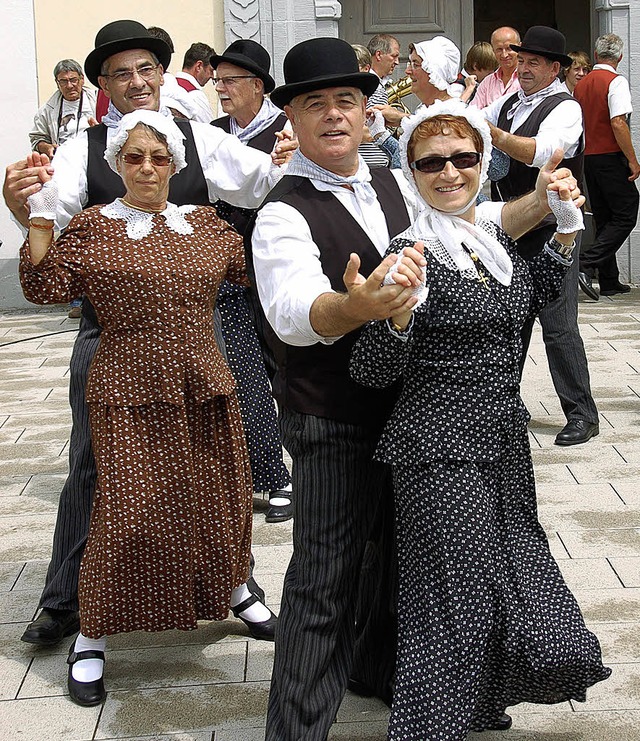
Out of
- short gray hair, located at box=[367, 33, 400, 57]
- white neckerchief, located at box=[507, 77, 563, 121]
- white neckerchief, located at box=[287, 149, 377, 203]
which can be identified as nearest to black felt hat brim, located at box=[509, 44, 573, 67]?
white neckerchief, located at box=[507, 77, 563, 121]

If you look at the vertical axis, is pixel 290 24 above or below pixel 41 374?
above

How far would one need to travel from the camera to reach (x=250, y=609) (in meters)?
4.00

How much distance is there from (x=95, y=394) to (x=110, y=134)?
84 centimetres

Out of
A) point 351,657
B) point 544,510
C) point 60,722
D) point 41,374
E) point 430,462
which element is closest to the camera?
point 430,462

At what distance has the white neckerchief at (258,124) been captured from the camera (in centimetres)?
574

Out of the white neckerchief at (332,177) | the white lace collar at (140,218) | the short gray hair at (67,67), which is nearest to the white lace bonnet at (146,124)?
the white lace collar at (140,218)

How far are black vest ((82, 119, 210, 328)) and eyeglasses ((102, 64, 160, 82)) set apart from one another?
176 millimetres

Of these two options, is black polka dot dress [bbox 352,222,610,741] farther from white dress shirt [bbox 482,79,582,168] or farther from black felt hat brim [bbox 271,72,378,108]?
white dress shirt [bbox 482,79,582,168]

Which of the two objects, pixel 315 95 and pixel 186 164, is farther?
pixel 186 164

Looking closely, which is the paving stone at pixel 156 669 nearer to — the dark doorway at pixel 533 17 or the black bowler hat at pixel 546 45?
the black bowler hat at pixel 546 45

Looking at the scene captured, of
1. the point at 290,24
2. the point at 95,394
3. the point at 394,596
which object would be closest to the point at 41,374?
the point at 290,24

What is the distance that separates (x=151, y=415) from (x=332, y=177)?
3.33 feet

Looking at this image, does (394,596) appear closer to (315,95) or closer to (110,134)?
(315,95)

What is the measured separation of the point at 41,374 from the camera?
27.4 feet
